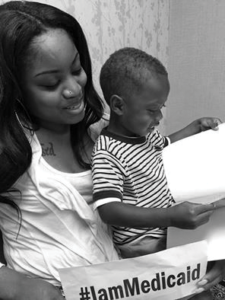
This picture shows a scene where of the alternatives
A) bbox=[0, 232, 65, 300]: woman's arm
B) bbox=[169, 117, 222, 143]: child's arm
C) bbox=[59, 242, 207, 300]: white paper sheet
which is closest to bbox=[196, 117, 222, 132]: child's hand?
bbox=[169, 117, 222, 143]: child's arm

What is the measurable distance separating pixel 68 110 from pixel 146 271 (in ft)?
1.17

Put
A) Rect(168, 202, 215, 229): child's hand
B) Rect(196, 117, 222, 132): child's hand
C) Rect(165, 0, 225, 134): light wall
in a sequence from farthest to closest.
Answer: Rect(165, 0, 225, 134): light wall < Rect(196, 117, 222, 132): child's hand < Rect(168, 202, 215, 229): child's hand

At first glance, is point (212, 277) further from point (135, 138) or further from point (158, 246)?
point (135, 138)

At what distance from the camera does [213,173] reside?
65cm

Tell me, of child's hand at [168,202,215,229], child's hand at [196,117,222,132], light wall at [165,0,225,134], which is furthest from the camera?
light wall at [165,0,225,134]

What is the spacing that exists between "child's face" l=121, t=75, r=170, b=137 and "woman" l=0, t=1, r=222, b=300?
10cm

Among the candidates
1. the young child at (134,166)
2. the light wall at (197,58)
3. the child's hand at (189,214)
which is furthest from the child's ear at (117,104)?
the light wall at (197,58)

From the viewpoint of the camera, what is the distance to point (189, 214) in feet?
1.95

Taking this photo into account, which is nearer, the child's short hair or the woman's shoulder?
the child's short hair

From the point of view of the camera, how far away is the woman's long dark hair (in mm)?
604

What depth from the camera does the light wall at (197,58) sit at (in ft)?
4.12

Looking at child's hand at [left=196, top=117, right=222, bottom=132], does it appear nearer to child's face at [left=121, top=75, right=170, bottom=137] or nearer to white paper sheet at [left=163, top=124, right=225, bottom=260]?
white paper sheet at [left=163, top=124, right=225, bottom=260]

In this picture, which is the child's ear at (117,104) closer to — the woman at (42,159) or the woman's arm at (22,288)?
the woman at (42,159)

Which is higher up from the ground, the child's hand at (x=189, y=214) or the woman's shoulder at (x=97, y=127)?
the woman's shoulder at (x=97, y=127)
